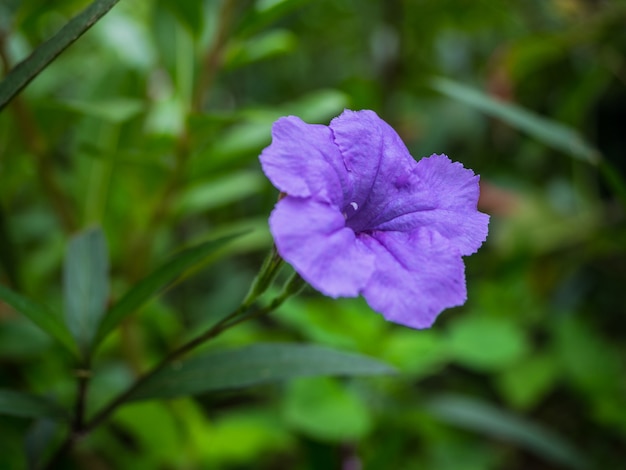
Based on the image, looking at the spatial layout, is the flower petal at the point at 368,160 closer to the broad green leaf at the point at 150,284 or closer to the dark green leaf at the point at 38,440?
the broad green leaf at the point at 150,284

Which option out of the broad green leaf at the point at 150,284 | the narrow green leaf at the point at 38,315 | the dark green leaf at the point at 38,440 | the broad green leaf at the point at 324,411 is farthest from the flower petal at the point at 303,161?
the broad green leaf at the point at 324,411

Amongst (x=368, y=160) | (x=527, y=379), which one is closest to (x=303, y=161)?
(x=368, y=160)

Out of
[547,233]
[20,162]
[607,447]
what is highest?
[20,162]

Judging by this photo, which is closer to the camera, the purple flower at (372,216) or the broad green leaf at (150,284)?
the purple flower at (372,216)

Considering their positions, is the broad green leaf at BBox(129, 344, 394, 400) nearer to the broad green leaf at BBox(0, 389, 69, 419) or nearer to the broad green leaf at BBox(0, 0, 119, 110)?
the broad green leaf at BBox(0, 389, 69, 419)

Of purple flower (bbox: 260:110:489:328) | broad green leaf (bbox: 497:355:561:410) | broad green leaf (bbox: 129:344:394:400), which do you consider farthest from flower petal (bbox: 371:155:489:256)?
broad green leaf (bbox: 497:355:561:410)

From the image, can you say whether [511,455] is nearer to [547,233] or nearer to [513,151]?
[547,233]

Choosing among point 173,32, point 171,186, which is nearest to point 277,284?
point 171,186
